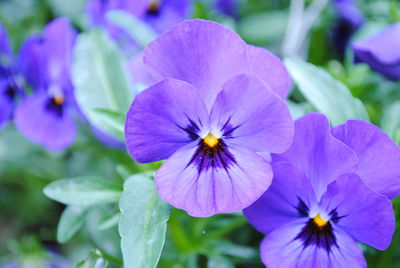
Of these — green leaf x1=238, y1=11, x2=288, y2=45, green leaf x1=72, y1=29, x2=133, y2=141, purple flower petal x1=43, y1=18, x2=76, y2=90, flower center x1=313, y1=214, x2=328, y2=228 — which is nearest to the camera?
flower center x1=313, y1=214, x2=328, y2=228

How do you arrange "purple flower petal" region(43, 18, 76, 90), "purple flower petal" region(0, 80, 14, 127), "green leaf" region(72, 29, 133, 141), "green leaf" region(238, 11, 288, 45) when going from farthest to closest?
"green leaf" region(238, 11, 288, 45) → "purple flower petal" region(0, 80, 14, 127) → "purple flower petal" region(43, 18, 76, 90) → "green leaf" region(72, 29, 133, 141)

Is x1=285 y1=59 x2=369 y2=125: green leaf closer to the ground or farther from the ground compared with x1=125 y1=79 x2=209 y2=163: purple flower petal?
closer to the ground

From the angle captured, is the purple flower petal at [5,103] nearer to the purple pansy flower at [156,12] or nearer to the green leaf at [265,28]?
the purple pansy flower at [156,12]

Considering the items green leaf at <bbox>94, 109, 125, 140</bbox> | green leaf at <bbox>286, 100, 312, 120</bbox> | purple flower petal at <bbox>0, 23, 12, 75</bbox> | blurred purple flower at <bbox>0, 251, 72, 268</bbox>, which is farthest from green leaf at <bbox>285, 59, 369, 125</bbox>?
blurred purple flower at <bbox>0, 251, 72, 268</bbox>

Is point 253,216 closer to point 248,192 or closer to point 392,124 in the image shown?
point 248,192

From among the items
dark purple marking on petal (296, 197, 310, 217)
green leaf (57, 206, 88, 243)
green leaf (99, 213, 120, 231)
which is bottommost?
green leaf (57, 206, 88, 243)

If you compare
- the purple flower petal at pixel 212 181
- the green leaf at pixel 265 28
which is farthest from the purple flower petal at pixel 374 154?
the green leaf at pixel 265 28

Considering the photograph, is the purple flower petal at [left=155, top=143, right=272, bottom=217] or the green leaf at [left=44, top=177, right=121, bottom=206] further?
the green leaf at [left=44, top=177, right=121, bottom=206]

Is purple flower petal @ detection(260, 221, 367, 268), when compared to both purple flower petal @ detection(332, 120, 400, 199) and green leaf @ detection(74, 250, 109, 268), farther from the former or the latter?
green leaf @ detection(74, 250, 109, 268)
